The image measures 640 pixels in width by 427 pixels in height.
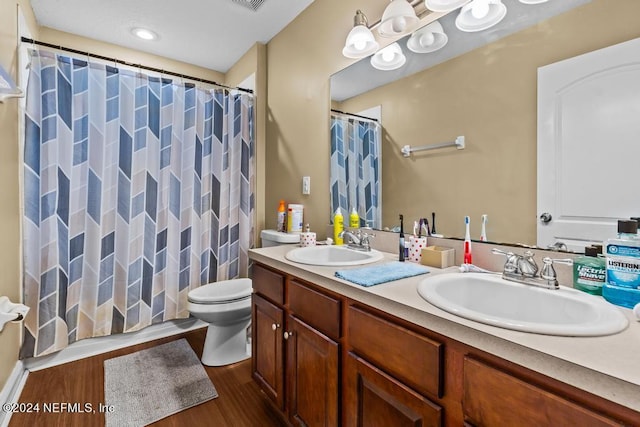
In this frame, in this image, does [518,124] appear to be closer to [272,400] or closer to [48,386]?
[272,400]

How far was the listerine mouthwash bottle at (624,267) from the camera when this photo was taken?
2.49 feet

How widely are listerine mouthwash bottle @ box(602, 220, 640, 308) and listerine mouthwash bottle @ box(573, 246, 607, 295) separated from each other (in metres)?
0.03

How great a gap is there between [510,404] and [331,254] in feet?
3.58

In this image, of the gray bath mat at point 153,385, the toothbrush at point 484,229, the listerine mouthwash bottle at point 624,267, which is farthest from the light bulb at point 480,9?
the gray bath mat at point 153,385

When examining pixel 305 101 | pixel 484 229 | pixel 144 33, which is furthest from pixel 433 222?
pixel 144 33

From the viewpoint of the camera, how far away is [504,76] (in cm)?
113

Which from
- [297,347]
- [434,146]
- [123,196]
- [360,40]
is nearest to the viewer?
[297,347]

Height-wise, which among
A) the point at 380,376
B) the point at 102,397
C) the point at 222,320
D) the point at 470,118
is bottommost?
the point at 102,397

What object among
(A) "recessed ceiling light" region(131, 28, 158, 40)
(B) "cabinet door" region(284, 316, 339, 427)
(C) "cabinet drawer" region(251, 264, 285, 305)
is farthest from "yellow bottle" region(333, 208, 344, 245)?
(A) "recessed ceiling light" region(131, 28, 158, 40)

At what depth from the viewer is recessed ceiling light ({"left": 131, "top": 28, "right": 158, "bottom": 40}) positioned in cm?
235

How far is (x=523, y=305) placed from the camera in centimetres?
91

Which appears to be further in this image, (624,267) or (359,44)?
(359,44)

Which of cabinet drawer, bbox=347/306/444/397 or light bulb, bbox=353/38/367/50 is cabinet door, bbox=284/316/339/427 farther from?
light bulb, bbox=353/38/367/50

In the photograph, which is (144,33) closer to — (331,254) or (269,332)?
(331,254)
